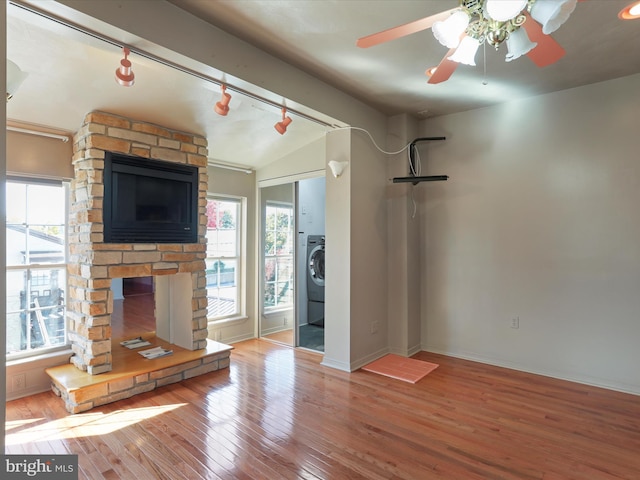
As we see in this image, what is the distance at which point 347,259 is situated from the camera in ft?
11.8

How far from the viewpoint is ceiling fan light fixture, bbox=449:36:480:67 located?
168 cm

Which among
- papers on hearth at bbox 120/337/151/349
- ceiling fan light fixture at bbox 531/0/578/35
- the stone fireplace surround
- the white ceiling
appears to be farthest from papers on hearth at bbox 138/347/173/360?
ceiling fan light fixture at bbox 531/0/578/35

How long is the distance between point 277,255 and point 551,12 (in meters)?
3.98

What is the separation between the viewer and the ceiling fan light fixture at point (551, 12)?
4.38ft

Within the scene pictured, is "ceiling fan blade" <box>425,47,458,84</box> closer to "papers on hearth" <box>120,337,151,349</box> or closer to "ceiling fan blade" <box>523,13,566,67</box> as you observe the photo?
"ceiling fan blade" <box>523,13,566,67</box>

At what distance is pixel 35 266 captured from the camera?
3.22m

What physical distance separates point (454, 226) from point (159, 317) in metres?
3.44

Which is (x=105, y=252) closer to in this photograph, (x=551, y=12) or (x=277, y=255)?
(x=277, y=255)

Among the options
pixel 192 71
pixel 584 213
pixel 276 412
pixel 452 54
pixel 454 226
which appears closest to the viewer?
pixel 452 54

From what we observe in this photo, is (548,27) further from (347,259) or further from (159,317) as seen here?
(159,317)

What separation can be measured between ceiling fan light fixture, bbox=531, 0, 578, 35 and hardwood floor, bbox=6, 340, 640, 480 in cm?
223

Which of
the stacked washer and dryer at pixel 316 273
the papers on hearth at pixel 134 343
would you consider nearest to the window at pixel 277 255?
the stacked washer and dryer at pixel 316 273

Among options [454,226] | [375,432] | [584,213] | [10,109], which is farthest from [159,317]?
[584,213]

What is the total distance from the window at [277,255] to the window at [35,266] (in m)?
2.24
